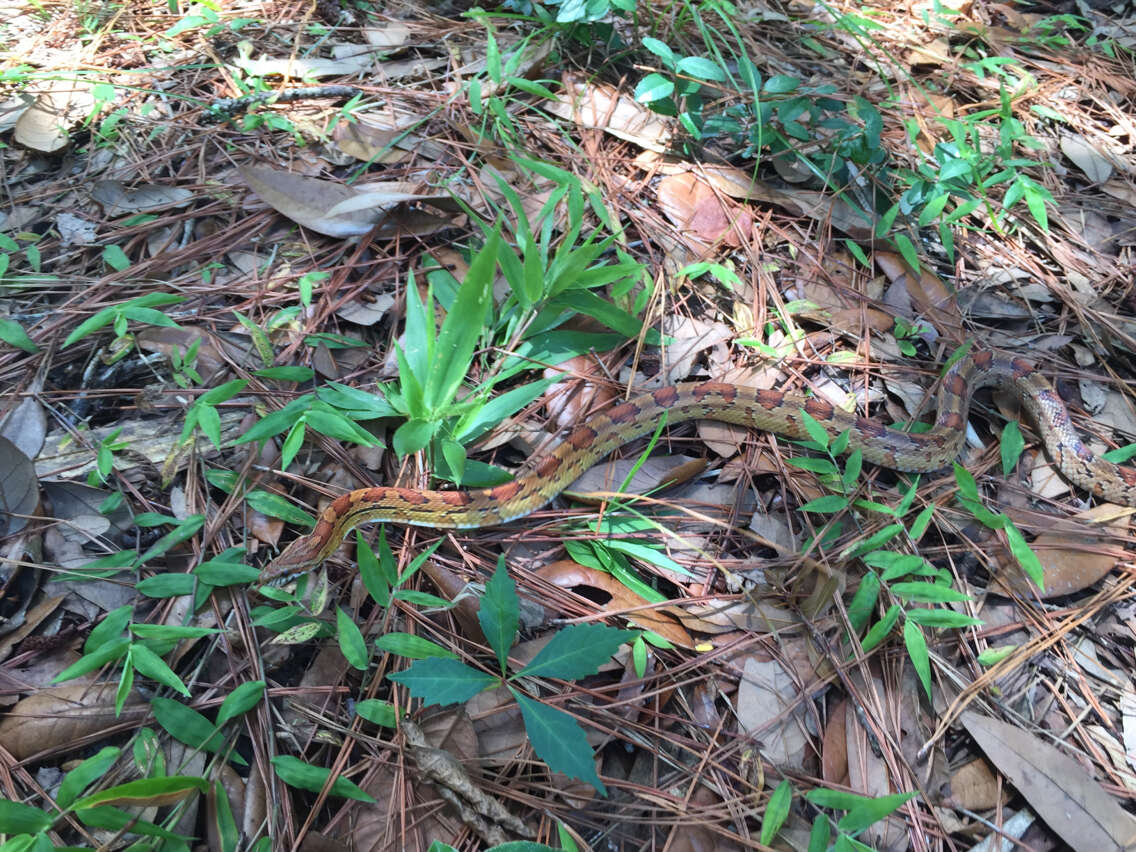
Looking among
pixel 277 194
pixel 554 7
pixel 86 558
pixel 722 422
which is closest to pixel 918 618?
pixel 722 422

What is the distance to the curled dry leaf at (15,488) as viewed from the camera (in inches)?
106

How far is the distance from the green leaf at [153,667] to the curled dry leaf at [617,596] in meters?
1.38

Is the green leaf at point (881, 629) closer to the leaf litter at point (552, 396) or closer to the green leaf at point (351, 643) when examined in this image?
the leaf litter at point (552, 396)

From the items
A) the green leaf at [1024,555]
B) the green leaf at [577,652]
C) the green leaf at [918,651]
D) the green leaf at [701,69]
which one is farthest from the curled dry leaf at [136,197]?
the green leaf at [1024,555]

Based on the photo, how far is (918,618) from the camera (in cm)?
261

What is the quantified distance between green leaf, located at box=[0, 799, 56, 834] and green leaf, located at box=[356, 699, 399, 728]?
93cm

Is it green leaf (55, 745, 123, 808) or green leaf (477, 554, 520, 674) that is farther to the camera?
green leaf (477, 554, 520, 674)

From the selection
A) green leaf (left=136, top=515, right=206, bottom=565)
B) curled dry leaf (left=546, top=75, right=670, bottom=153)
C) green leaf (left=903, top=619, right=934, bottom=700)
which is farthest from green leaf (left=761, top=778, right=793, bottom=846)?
curled dry leaf (left=546, top=75, right=670, bottom=153)

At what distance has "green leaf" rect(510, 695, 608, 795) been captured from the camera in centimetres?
204

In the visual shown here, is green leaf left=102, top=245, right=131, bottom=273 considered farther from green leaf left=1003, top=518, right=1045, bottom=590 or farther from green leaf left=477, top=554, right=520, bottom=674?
green leaf left=1003, top=518, right=1045, bottom=590

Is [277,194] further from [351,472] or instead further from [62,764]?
[62,764]

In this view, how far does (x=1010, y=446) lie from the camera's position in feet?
10.9

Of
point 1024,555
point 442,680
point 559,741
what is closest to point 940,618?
point 1024,555

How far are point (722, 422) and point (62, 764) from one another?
303 centimetres
